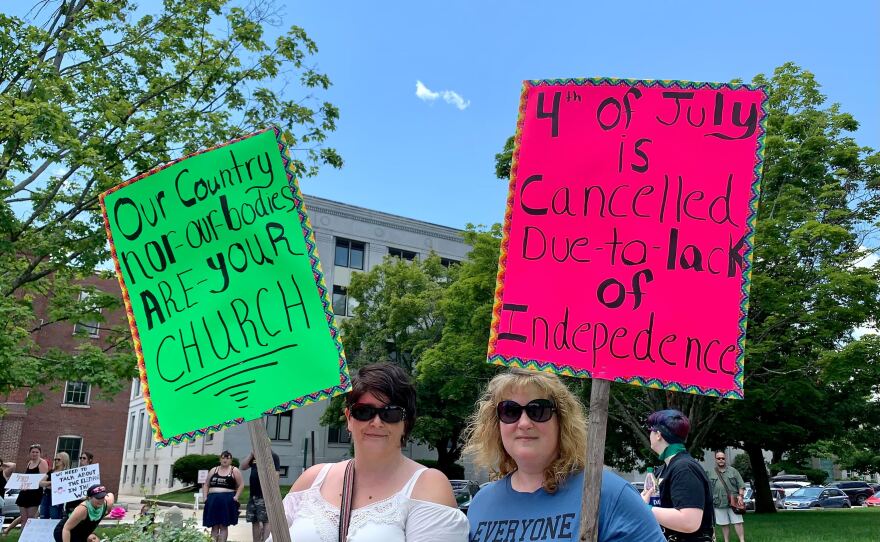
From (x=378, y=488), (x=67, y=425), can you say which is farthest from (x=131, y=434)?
(x=378, y=488)

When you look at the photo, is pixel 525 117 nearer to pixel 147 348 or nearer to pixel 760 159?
pixel 760 159

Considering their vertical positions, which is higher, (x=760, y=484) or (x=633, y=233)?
(x=633, y=233)

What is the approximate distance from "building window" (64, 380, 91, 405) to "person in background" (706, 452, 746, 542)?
33533 mm

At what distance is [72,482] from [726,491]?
10.0 m

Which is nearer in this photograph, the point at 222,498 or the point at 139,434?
the point at 222,498

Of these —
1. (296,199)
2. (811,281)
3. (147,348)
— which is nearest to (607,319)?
(296,199)

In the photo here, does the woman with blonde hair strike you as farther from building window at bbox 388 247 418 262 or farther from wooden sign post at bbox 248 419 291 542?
building window at bbox 388 247 418 262

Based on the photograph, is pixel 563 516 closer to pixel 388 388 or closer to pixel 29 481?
pixel 388 388

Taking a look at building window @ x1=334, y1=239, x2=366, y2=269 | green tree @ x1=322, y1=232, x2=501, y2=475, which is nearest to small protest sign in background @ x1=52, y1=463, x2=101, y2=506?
green tree @ x1=322, y1=232, x2=501, y2=475

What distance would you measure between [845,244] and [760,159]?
58.9 feet

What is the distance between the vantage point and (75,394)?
123 ft

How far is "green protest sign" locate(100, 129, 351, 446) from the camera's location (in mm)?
3074

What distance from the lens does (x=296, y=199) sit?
3242 mm

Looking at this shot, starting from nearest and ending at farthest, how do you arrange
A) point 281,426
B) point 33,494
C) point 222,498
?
point 222,498 → point 33,494 → point 281,426
